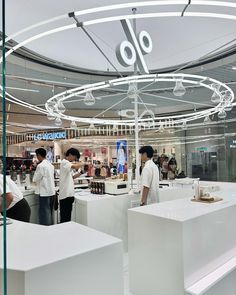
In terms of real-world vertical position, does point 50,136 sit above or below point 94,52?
below

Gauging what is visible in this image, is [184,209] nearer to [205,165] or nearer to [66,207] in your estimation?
[66,207]

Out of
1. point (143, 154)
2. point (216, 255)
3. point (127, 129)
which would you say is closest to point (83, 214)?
point (143, 154)

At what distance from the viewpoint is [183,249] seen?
210cm

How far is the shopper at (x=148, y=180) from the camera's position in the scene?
3.59 m

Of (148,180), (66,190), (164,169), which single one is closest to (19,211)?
(66,190)

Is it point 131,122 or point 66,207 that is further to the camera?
point 131,122

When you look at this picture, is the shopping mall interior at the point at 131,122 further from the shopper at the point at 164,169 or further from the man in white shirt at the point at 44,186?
the shopper at the point at 164,169

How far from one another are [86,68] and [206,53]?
8.51ft

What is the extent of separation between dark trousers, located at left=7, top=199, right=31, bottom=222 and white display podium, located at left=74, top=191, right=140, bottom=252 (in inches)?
33.6

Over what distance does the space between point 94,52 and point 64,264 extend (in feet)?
14.7

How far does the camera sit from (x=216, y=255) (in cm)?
248

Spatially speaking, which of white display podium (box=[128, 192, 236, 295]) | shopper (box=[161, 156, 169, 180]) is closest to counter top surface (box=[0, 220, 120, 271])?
white display podium (box=[128, 192, 236, 295])

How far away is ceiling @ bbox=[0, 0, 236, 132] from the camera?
379cm

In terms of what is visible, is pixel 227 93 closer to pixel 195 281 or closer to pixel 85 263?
pixel 195 281
